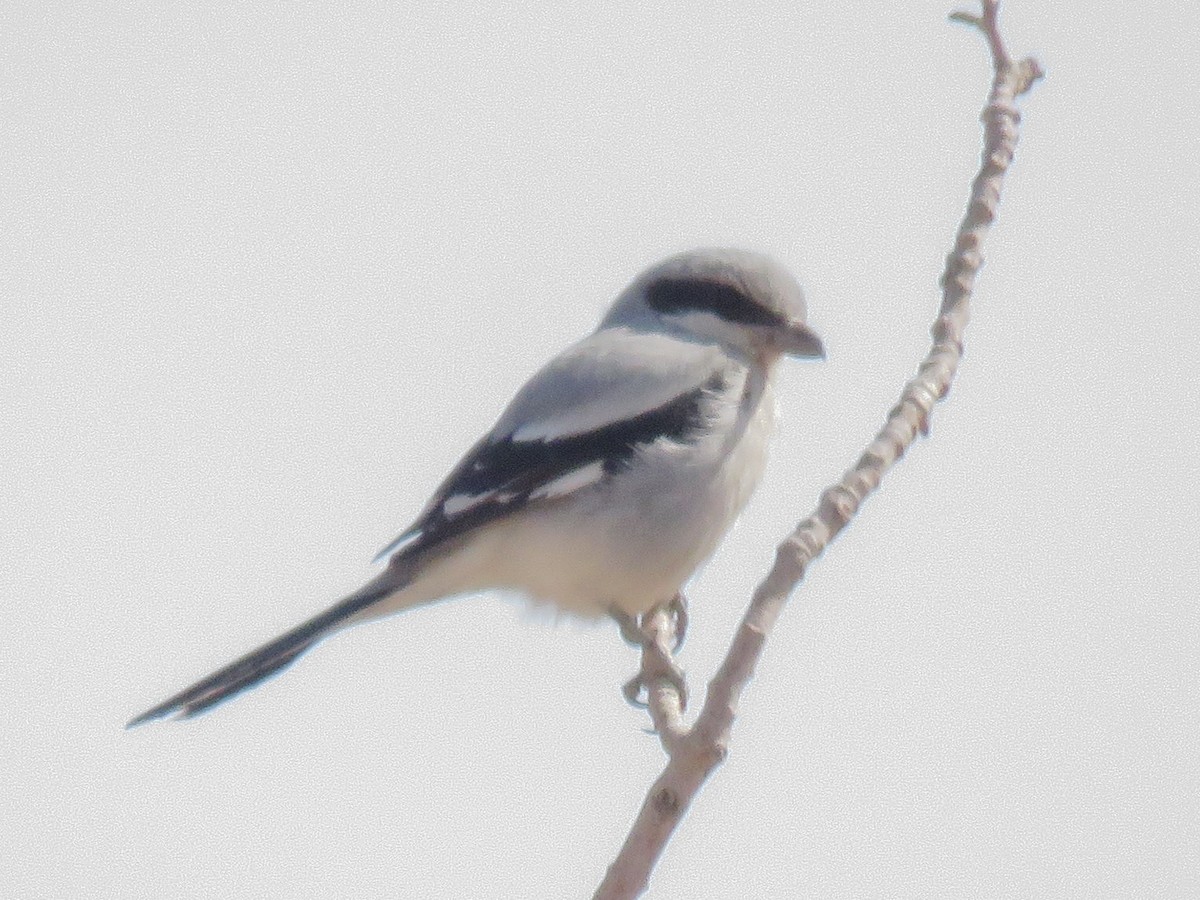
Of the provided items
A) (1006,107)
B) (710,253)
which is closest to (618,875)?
(1006,107)

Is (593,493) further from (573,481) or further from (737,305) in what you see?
(737,305)

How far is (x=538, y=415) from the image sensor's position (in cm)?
386

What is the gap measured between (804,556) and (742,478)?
1520 mm

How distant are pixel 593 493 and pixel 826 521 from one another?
4.73ft

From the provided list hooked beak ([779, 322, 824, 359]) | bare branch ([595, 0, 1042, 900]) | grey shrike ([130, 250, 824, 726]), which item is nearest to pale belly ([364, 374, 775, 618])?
grey shrike ([130, 250, 824, 726])

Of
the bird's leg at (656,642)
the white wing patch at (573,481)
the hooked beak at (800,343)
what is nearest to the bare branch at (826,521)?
the bird's leg at (656,642)

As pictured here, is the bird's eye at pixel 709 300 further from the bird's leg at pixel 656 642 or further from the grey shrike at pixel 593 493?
the bird's leg at pixel 656 642

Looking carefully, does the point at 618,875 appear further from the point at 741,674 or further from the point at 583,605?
the point at 583,605

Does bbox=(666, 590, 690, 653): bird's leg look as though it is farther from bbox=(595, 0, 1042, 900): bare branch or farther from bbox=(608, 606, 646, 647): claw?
bbox=(595, 0, 1042, 900): bare branch

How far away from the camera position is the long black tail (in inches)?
→ 139

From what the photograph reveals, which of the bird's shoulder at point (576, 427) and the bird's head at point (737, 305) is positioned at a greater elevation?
the bird's head at point (737, 305)

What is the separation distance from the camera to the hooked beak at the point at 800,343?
397 cm

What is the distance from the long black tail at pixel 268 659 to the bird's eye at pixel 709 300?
103 centimetres

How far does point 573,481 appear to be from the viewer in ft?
12.5
